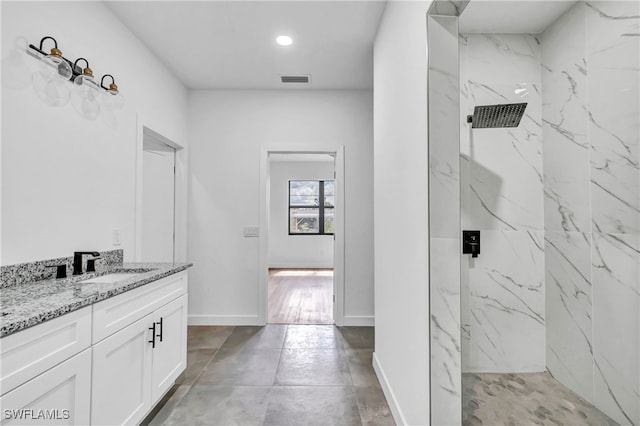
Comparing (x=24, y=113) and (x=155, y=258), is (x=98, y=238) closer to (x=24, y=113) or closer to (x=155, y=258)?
(x=24, y=113)

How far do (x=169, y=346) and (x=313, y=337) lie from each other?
5.00 feet

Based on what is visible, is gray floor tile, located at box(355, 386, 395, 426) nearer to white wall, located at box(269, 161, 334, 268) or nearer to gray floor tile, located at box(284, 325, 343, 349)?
gray floor tile, located at box(284, 325, 343, 349)

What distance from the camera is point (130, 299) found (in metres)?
1.55

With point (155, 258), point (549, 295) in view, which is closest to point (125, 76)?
point (155, 258)

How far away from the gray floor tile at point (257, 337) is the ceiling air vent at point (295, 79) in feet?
9.00

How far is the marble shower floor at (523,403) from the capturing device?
1.68 metres

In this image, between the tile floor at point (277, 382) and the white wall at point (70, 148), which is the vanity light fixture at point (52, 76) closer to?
the white wall at point (70, 148)

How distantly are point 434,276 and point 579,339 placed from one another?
4.29 ft

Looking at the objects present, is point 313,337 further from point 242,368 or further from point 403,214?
point 403,214

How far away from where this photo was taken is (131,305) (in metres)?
1.57

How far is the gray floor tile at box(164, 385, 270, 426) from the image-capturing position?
5.96 ft

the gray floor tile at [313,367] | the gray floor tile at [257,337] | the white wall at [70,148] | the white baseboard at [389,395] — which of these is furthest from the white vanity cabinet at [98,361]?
the white baseboard at [389,395]

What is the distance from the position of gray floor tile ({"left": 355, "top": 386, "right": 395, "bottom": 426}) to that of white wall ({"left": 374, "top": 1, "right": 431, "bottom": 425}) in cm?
6

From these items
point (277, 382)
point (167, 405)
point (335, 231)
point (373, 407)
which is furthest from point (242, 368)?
point (335, 231)
